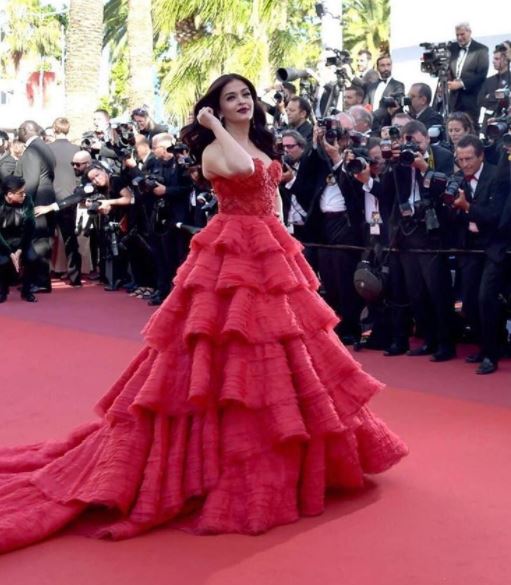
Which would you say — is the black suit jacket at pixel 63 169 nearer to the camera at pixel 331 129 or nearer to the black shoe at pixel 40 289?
the black shoe at pixel 40 289

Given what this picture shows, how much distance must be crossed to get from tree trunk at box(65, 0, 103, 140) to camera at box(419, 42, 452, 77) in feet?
25.2

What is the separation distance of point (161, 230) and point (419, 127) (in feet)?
11.6

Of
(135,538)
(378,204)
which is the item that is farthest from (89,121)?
(135,538)

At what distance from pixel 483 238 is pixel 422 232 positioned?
46 centimetres

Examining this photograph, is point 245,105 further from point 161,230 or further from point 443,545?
point 161,230

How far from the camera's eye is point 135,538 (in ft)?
12.9

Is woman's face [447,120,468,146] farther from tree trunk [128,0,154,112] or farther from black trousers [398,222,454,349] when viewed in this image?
tree trunk [128,0,154,112]

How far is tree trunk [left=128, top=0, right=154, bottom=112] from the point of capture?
699 inches

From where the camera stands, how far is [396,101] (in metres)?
8.97

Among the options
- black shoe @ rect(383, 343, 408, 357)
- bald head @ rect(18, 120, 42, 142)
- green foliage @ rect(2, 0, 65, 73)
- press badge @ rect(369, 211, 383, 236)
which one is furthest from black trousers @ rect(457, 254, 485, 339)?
green foliage @ rect(2, 0, 65, 73)

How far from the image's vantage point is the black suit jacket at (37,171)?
452 inches

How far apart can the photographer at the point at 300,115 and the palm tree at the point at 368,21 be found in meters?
28.4

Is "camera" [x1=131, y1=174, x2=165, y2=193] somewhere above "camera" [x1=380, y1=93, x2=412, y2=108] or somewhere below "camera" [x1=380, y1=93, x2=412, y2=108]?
below

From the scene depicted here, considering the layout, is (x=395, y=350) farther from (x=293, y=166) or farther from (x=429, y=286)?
(x=293, y=166)
